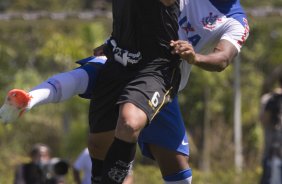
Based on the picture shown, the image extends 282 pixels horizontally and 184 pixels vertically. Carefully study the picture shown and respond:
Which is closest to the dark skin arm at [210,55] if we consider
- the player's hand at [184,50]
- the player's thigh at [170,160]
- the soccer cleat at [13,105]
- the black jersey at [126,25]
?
the player's hand at [184,50]

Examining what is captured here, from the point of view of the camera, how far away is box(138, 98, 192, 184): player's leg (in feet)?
20.6

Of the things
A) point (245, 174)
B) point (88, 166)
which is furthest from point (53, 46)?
point (88, 166)

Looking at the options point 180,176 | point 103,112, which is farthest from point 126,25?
point 180,176

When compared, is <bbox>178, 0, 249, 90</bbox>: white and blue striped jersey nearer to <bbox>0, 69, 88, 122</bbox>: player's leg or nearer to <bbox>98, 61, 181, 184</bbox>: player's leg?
<bbox>98, 61, 181, 184</bbox>: player's leg

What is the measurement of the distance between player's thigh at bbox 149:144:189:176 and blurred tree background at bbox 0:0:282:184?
15056 mm

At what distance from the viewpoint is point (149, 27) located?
5.73m

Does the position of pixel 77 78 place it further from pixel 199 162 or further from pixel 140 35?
pixel 199 162

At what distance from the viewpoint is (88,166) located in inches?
449

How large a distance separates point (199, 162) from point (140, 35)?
2125 cm

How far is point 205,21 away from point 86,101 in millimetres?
18518

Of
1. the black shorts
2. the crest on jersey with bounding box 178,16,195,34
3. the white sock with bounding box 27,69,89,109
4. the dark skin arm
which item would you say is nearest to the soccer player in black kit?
the black shorts

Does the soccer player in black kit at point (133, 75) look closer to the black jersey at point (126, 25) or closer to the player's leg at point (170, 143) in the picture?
the black jersey at point (126, 25)

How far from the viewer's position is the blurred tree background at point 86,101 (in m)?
24.6

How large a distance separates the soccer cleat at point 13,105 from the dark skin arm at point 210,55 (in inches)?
37.1
